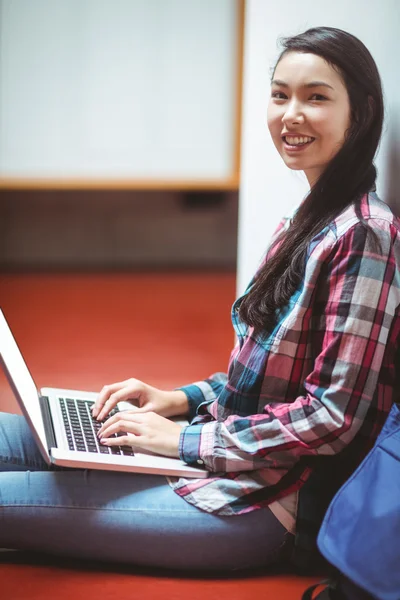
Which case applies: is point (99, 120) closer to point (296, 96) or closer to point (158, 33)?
point (158, 33)

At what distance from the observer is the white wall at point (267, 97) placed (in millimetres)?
1444

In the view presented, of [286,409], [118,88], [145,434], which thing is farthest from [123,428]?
[118,88]

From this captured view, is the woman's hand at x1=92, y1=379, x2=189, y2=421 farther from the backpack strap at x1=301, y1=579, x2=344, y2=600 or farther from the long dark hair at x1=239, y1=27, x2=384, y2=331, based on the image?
the backpack strap at x1=301, y1=579, x2=344, y2=600

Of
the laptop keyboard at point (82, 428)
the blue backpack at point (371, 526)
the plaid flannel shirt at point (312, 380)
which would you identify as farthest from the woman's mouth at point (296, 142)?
the laptop keyboard at point (82, 428)

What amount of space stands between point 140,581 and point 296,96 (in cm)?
86

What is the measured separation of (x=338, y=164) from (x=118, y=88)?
3126 millimetres

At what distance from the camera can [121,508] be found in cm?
131

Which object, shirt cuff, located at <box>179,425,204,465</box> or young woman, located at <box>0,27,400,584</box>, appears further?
shirt cuff, located at <box>179,425,204,465</box>

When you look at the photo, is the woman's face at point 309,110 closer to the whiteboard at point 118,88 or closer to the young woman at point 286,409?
the young woman at point 286,409

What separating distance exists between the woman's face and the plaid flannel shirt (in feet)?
0.41

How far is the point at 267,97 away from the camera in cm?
183

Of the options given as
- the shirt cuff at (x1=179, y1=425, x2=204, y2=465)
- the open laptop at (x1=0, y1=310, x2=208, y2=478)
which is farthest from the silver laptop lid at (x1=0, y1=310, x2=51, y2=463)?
the shirt cuff at (x1=179, y1=425, x2=204, y2=465)

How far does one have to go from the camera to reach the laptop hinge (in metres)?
1.34

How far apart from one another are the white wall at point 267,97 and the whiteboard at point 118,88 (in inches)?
92.7
